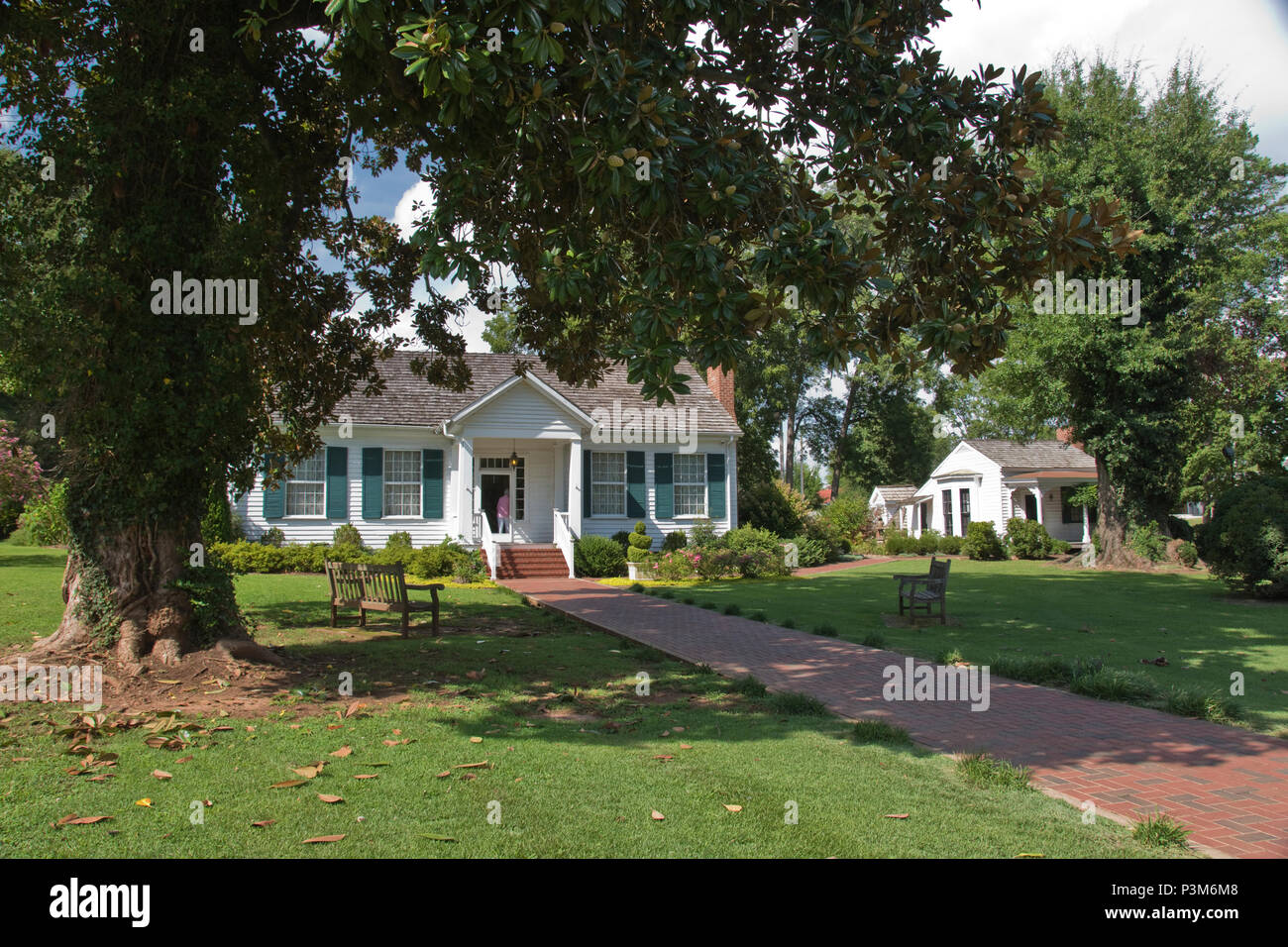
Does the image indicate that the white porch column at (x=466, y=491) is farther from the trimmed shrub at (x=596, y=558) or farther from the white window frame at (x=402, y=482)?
the trimmed shrub at (x=596, y=558)

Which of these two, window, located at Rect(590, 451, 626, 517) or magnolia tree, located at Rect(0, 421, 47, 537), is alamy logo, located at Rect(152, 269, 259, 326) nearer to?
magnolia tree, located at Rect(0, 421, 47, 537)

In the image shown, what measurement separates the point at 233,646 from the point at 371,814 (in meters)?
4.53

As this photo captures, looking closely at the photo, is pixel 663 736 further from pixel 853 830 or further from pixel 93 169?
pixel 93 169

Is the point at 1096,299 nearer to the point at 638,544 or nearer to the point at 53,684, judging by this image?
the point at 638,544

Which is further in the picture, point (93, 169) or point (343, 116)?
point (343, 116)

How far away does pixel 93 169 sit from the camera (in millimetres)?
7602

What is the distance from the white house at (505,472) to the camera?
22297mm

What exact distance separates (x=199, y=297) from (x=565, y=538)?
1539cm

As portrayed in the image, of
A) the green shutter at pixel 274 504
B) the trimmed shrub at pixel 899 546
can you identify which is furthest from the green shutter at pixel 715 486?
the trimmed shrub at pixel 899 546

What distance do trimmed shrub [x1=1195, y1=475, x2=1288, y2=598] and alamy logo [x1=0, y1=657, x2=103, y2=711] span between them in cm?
1882

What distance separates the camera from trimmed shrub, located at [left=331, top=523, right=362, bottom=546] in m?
21.8

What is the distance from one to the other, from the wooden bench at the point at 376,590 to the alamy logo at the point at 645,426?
12.7 metres
